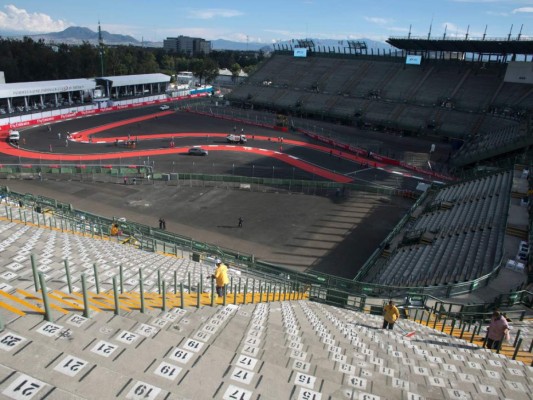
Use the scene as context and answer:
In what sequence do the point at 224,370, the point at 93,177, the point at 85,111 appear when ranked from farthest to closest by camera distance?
the point at 85,111 < the point at 93,177 < the point at 224,370

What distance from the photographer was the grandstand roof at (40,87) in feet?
199

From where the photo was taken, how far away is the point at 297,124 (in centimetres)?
6906

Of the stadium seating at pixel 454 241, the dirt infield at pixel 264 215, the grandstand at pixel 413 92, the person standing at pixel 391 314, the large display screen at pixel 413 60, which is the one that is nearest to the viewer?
the person standing at pixel 391 314

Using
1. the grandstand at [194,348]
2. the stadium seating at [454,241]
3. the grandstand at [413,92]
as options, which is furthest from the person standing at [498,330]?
the grandstand at [413,92]

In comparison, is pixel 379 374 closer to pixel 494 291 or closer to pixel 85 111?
pixel 494 291

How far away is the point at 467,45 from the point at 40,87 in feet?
248

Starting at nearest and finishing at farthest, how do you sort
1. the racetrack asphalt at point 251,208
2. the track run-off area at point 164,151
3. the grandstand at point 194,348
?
the grandstand at point 194,348, the racetrack asphalt at point 251,208, the track run-off area at point 164,151

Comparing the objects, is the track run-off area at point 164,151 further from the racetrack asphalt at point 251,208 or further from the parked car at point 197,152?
the parked car at point 197,152

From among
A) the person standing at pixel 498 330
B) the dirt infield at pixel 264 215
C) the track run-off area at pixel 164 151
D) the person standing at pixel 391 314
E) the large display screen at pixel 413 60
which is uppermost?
the large display screen at pixel 413 60

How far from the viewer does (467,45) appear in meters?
67.9

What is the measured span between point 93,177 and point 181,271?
25.5 meters

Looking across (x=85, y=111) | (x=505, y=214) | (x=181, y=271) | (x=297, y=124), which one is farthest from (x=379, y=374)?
(x=85, y=111)

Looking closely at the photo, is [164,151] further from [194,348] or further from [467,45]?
[467,45]

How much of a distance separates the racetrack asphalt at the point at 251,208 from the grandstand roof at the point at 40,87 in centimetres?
1520
